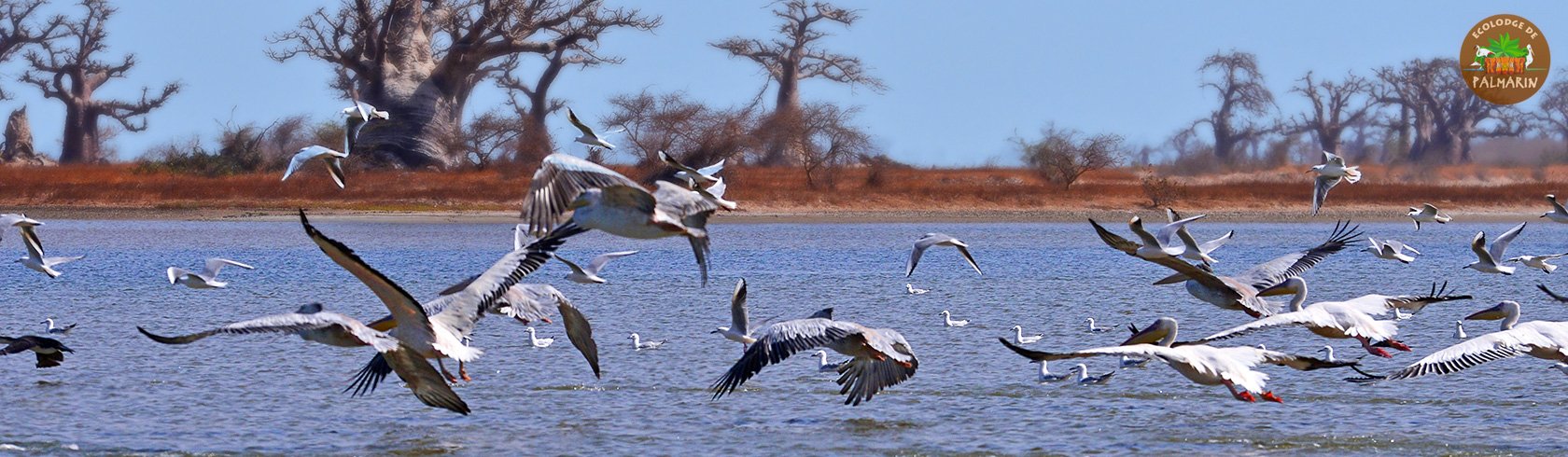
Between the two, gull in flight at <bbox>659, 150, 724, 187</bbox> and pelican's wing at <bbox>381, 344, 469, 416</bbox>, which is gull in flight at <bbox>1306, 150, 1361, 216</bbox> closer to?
gull in flight at <bbox>659, 150, 724, 187</bbox>

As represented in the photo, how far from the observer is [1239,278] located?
39.9ft

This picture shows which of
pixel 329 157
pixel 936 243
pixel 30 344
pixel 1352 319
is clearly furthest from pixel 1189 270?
pixel 30 344

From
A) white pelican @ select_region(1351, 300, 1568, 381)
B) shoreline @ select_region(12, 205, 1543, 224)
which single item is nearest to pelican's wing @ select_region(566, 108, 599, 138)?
white pelican @ select_region(1351, 300, 1568, 381)

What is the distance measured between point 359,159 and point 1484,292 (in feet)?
102

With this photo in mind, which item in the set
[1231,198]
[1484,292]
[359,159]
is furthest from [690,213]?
[359,159]

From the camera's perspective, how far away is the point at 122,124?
64.4 metres

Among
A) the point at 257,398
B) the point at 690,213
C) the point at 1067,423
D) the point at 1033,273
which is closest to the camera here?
the point at 690,213

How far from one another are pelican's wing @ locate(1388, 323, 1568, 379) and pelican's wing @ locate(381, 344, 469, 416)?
200 inches

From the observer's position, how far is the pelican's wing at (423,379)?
9078 millimetres

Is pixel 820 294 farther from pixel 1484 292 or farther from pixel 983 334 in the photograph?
pixel 1484 292

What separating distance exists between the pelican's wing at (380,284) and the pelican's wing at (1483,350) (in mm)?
5238

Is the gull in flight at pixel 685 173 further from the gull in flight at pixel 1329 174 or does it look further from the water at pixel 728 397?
the gull in flight at pixel 1329 174

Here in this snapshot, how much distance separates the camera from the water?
10.2m

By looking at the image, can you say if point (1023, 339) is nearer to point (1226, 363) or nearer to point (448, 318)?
point (1226, 363)
